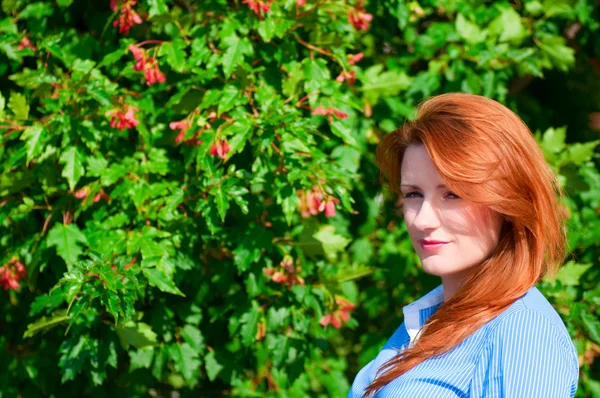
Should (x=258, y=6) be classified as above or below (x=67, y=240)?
above

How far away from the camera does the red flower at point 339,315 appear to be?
2.96 meters

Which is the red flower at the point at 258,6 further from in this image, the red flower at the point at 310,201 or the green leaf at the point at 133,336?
the green leaf at the point at 133,336

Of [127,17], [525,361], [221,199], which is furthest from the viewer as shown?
[127,17]

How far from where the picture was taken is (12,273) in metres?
2.80

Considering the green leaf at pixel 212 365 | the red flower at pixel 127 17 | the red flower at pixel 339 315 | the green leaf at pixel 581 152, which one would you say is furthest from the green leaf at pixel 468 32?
the green leaf at pixel 212 365

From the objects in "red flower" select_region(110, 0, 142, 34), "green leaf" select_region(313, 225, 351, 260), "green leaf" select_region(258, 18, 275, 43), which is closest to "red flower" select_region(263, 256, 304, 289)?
"green leaf" select_region(313, 225, 351, 260)

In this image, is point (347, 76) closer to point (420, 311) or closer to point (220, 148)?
point (220, 148)

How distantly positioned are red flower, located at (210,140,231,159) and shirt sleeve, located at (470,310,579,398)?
4.14 ft

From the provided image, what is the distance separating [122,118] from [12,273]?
0.72 m

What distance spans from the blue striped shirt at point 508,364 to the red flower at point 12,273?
5.44 ft

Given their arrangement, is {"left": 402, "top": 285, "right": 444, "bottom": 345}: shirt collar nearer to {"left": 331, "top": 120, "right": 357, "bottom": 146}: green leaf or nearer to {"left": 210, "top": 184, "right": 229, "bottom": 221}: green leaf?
{"left": 210, "top": 184, "right": 229, "bottom": 221}: green leaf

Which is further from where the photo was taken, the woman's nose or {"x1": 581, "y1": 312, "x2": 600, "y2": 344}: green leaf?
{"x1": 581, "y1": 312, "x2": 600, "y2": 344}: green leaf

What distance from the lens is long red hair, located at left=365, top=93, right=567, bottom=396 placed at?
158 cm

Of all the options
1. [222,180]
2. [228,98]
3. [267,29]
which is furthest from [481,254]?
[267,29]
